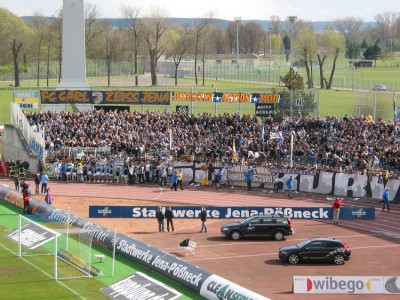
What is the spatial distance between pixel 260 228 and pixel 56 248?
410 inches

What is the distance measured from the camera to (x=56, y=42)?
123 m

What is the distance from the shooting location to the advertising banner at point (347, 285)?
2505cm

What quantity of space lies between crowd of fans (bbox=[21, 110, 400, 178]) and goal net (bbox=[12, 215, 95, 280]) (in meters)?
20.9

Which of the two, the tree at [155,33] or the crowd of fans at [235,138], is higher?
the tree at [155,33]

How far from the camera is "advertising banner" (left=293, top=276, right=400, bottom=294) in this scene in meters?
25.0

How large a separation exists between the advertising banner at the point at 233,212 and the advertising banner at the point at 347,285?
12.8 meters

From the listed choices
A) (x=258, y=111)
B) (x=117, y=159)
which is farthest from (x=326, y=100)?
(x=117, y=159)

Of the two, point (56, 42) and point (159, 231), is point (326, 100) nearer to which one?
point (56, 42)

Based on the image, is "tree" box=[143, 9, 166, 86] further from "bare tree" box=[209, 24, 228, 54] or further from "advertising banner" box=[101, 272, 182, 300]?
Answer: "advertising banner" box=[101, 272, 182, 300]

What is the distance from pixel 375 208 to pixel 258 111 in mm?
20190

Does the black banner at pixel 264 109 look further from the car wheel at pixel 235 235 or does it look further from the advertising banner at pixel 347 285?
the advertising banner at pixel 347 285

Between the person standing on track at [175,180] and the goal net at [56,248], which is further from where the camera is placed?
the person standing on track at [175,180]

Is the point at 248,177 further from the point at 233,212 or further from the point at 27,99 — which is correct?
the point at 27,99
